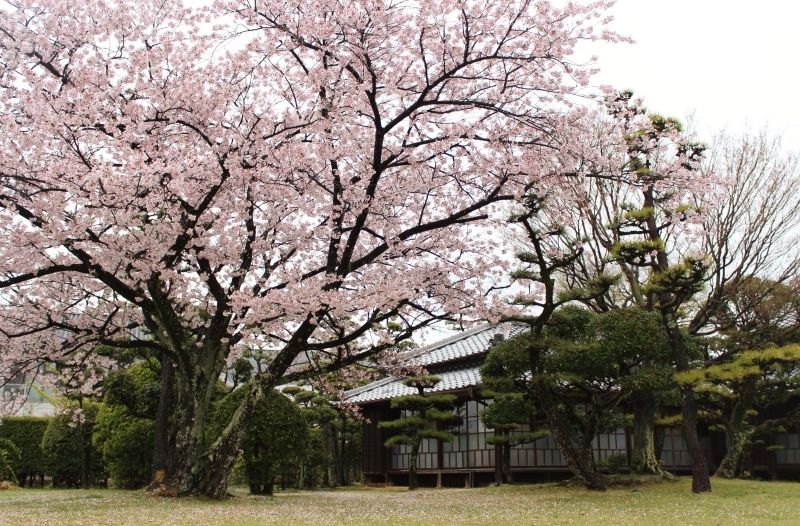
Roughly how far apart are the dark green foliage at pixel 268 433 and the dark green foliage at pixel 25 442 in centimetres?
1028

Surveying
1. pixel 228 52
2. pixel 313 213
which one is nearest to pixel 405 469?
pixel 313 213

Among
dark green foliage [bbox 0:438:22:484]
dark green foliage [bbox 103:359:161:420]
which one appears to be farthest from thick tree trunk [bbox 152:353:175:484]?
dark green foliage [bbox 0:438:22:484]

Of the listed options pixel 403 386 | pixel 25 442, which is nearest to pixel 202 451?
pixel 403 386

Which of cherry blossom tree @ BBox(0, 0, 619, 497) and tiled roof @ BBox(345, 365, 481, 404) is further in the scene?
tiled roof @ BBox(345, 365, 481, 404)

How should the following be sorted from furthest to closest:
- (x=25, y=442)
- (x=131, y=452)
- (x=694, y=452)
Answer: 1. (x=25, y=442)
2. (x=131, y=452)
3. (x=694, y=452)

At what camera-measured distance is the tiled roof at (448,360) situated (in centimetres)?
1620

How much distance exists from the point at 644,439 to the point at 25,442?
18.0 metres

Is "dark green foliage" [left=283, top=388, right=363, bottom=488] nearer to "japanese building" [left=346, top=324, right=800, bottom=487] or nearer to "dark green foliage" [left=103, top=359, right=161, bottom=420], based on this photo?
"japanese building" [left=346, top=324, right=800, bottom=487]

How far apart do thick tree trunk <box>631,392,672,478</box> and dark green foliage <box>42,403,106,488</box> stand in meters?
14.8

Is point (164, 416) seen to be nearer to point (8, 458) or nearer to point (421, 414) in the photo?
point (421, 414)

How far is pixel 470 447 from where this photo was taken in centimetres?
1634

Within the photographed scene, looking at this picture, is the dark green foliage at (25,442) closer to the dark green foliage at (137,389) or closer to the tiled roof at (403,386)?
the dark green foliage at (137,389)

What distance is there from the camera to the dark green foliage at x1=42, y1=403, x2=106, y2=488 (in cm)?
1878

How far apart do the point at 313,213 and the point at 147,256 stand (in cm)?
274
